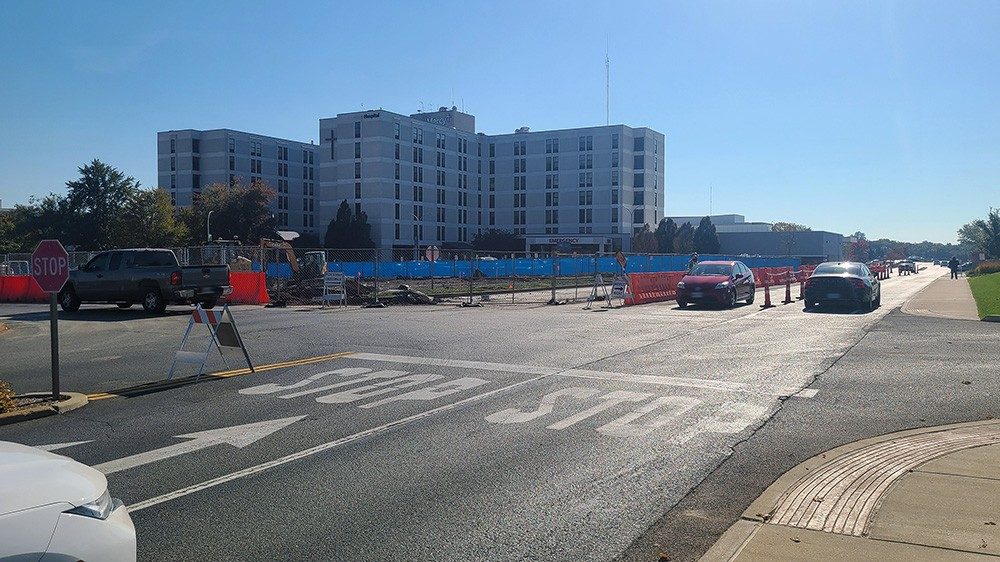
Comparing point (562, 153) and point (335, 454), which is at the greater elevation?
point (562, 153)

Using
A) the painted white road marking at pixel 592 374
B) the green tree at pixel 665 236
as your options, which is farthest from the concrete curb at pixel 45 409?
the green tree at pixel 665 236

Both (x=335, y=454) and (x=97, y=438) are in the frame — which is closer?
(x=335, y=454)

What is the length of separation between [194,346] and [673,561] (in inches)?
502

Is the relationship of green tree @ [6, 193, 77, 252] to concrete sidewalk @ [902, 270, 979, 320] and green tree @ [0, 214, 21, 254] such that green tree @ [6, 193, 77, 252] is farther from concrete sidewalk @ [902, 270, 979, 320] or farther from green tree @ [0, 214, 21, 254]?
concrete sidewalk @ [902, 270, 979, 320]

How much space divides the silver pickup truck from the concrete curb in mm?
13363

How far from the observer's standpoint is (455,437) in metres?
7.99

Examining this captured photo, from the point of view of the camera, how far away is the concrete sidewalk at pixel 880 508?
4.84m

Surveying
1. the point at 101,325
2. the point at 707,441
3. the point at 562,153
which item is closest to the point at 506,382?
the point at 707,441

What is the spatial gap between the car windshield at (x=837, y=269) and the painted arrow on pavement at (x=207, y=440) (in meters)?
21.2

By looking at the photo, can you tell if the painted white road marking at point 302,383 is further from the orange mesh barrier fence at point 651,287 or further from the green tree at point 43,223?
the green tree at point 43,223

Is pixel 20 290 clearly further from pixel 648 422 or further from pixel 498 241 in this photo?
pixel 498 241

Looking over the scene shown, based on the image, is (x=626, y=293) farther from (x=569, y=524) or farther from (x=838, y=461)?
(x=569, y=524)

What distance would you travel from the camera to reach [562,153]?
9588 centimetres

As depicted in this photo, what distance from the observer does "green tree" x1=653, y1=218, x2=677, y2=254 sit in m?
91.9
